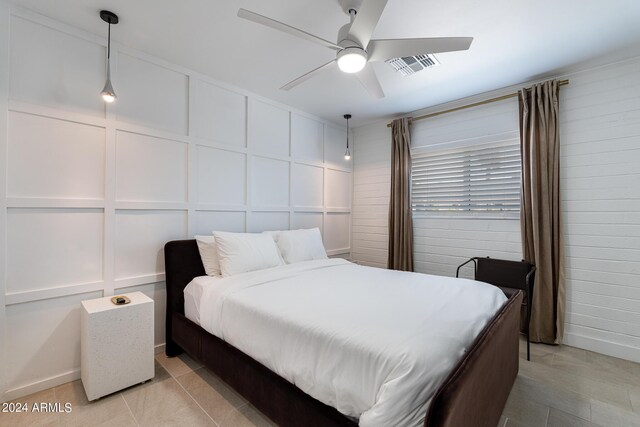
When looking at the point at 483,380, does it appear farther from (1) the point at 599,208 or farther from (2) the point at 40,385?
(2) the point at 40,385

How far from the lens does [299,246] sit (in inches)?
127

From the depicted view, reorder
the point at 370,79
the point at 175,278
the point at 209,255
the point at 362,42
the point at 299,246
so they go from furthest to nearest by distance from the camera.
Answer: the point at 299,246, the point at 209,255, the point at 175,278, the point at 370,79, the point at 362,42

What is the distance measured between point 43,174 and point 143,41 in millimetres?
1335

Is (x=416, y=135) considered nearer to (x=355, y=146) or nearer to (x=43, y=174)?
(x=355, y=146)

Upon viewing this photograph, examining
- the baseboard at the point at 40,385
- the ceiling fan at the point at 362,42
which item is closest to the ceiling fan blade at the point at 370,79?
the ceiling fan at the point at 362,42

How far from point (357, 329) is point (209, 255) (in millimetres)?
1775

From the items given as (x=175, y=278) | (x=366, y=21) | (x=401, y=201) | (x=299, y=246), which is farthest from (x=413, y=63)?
(x=175, y=278)

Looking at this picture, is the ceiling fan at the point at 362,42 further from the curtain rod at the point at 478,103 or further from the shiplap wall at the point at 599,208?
the shiplap wall at the point at 599,208

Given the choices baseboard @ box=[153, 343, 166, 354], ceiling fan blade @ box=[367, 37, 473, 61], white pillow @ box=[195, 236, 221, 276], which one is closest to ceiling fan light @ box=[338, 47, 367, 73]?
ceiling fan blade @ box=[367, 37, 473, 61]

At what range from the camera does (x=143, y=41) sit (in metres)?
2.39

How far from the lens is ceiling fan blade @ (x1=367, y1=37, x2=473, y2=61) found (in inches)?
69.5

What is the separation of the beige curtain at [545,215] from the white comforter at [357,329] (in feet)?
3.94

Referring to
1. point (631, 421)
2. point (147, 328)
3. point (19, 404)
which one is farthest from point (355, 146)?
point (19, 404)

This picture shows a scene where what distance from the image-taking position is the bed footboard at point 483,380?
0.98 meters
